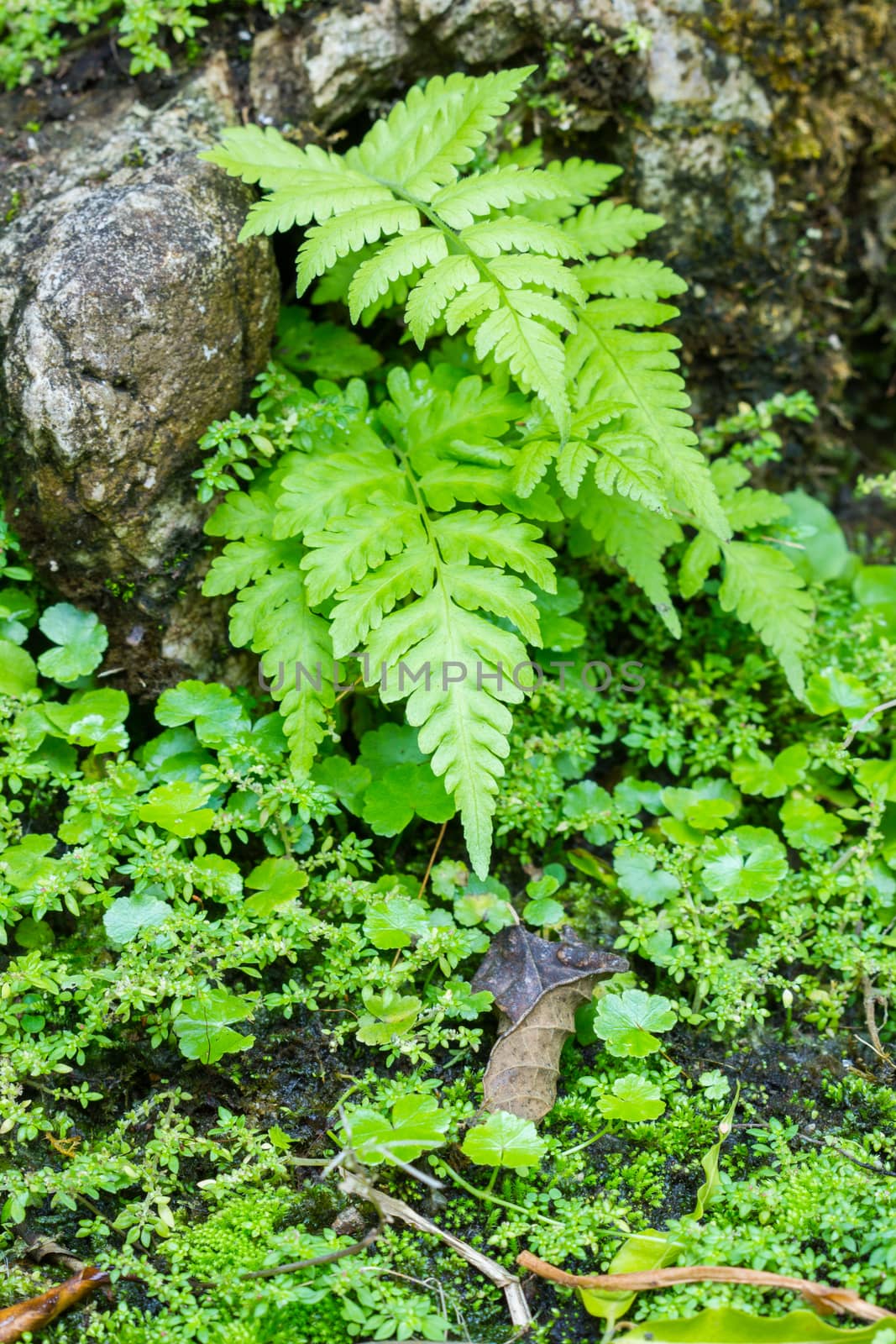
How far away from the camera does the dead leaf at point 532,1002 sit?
104 inches

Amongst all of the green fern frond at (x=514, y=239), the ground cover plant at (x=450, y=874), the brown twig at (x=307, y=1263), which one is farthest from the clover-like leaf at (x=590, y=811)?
the green fern frond at (x=514, y=239)

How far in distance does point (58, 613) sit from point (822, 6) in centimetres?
361

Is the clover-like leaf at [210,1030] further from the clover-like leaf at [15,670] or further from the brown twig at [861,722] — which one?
→ the brown twig at [861,722]

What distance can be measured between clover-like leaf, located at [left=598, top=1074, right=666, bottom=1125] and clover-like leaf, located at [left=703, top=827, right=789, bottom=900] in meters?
0.63

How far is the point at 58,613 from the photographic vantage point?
3.26m

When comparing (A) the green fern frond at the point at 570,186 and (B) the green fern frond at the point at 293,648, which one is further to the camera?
(A) the green fern frond at the point at 570,186

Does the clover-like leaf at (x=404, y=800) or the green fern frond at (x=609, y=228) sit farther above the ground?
the green fern frond at (x=609, y=228)

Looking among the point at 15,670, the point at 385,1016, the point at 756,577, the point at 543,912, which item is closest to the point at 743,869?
the point at 543,912

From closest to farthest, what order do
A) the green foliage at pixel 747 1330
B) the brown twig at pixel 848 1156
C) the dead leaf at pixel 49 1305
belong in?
the green foliage at pixel 747 1330 < the dead leaf at pixel 49 1305 < the brown twig at pixel 848 1156

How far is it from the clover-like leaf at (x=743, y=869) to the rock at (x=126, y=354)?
1682 mm

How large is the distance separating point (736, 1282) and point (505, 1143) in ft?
1.79

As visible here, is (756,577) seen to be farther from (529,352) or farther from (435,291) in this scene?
(435,291)

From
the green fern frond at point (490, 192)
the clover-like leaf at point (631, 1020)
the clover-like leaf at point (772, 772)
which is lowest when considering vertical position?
the clover-like leaf at point (631, 1020)

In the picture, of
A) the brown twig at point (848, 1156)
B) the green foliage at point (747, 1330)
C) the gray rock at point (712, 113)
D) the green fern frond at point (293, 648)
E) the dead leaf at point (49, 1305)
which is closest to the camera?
the green foliage at point (747, 1330)
